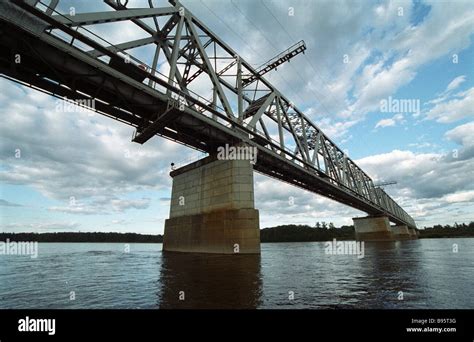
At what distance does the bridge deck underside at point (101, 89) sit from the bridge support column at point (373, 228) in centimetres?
7326

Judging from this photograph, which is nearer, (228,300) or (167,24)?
(228,300)

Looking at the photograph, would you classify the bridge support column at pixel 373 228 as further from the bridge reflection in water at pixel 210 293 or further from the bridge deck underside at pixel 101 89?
the bridge reflection in water at pixel 210 293

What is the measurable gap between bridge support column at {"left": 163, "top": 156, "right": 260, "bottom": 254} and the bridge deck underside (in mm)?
3446

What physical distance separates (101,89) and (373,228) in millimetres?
92642

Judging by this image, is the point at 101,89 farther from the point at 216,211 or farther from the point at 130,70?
the point at 216,211

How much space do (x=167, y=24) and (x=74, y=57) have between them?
12088mm

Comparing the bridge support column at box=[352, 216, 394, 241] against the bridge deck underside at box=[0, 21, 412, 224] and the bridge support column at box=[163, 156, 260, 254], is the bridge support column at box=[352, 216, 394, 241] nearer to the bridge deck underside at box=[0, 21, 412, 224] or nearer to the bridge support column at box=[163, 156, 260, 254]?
the bridge deck underside at box=[0, 21, 412, 224]

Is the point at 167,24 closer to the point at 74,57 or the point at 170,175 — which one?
the point at 74,57

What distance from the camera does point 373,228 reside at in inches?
3447

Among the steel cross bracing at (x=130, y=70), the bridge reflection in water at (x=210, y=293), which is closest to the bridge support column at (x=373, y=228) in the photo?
the steel cross bracing at (x=130, y=70)

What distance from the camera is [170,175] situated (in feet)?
122

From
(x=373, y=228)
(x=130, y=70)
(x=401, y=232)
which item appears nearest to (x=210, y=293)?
(x=130, y=70)

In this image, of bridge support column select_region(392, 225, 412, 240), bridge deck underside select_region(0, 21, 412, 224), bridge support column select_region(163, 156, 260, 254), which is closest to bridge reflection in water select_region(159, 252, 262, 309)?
bridge support column select_region(163, 156, 260, 254)
